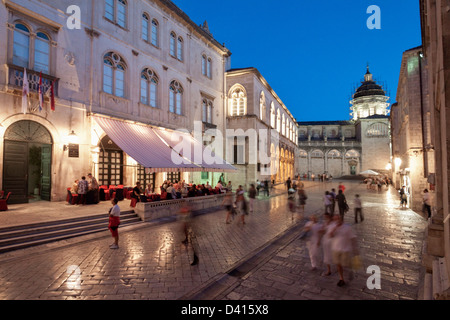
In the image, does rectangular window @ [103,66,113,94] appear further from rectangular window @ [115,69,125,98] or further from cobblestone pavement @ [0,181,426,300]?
cobblestone pavement @ [0,181,426,300]

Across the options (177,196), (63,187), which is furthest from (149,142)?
(63,187)

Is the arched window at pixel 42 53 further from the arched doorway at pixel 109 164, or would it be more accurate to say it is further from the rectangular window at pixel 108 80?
the arched doorway at pixel 109 164

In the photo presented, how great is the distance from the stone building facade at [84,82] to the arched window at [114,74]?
6cm

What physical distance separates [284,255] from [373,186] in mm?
28806

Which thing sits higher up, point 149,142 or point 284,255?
point 149,142

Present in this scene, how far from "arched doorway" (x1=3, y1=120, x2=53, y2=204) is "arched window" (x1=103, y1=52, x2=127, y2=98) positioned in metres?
4.22

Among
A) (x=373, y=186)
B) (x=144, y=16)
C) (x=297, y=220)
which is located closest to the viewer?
(x=297, y=220)

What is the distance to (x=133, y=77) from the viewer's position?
14859 mm

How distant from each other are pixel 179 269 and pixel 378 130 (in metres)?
64.1

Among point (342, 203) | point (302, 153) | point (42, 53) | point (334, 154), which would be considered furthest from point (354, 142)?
point (42, 53)

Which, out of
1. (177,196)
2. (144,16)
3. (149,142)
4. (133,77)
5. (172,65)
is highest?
(144,16)

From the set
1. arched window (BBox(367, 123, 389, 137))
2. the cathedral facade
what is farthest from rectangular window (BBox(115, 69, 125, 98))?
arched window (BBox(367, 123, 389, 137))

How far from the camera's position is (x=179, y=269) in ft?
18.4
